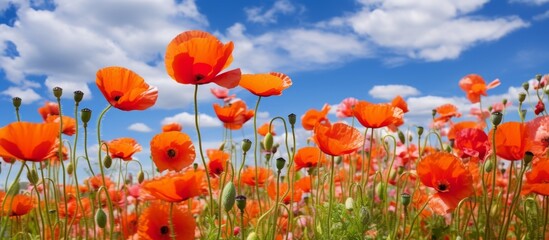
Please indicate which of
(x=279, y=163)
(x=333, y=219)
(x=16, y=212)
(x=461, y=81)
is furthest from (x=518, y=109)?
(x=16, y=212)

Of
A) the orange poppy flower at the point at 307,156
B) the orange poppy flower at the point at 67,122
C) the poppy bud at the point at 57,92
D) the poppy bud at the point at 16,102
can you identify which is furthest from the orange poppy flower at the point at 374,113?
the orange poppy flower at the point at 67,122

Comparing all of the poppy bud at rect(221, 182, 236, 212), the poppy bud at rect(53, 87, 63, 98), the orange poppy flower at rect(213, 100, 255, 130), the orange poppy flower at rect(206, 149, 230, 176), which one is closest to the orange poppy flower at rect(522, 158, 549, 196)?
the poppy bud at rect(221, 182, 236, 212)

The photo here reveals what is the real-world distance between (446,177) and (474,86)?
211 centimetres

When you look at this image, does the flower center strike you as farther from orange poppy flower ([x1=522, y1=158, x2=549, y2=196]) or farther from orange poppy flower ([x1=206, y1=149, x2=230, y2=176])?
orange poppy flower ([x1=522, y1=158, x2=549, y2=196])

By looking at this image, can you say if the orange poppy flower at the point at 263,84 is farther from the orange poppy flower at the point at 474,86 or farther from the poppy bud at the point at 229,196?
the orange poppy flower at the point at 474,86

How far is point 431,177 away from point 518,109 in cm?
131

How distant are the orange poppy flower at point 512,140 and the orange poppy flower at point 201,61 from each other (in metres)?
1.00

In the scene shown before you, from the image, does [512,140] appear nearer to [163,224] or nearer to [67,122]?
[163,224]

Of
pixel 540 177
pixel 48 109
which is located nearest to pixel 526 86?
pixel 540 177

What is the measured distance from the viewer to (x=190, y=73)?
5.53ft

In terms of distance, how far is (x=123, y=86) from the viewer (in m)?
1.84

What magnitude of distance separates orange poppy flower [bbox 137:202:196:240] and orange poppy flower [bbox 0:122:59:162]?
0.40 m

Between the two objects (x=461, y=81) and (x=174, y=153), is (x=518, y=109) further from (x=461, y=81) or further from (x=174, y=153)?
(x=174, y=153)

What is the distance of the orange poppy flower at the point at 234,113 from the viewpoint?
10.00 feet
